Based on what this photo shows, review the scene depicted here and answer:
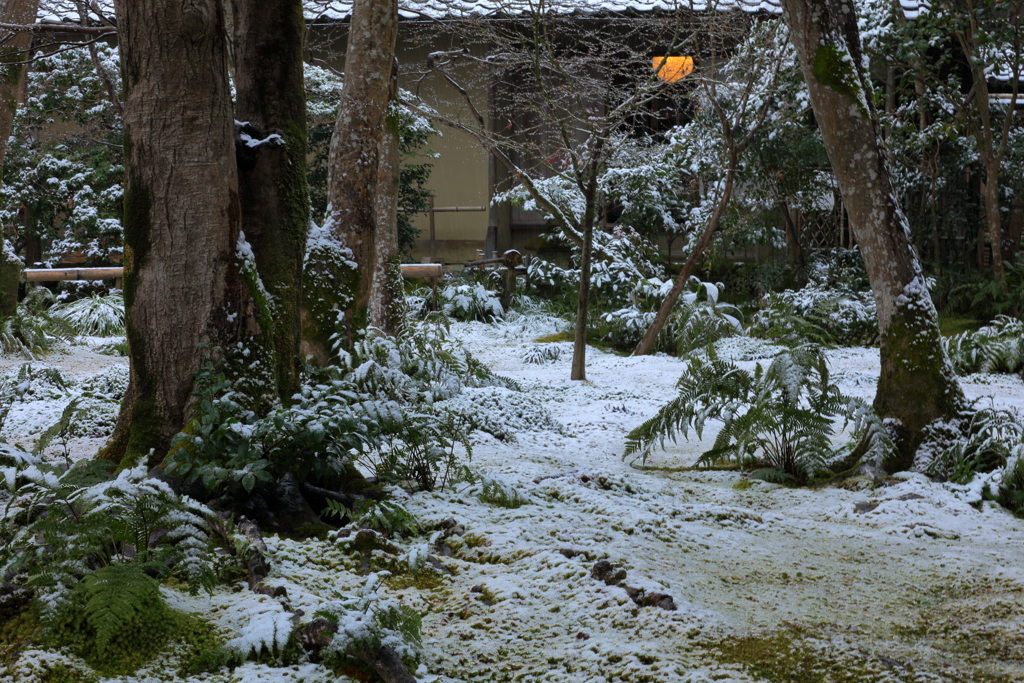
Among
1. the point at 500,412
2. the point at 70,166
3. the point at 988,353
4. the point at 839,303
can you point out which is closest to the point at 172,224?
the point at 500,412

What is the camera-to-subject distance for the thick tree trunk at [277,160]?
3.21 metres

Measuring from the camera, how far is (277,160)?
3.29 m

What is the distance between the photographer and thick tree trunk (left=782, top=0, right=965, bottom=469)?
11.6ft

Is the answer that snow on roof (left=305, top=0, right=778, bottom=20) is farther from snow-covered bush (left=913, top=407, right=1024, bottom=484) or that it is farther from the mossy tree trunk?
snow-covered bush (left=913, top=407, right=1024, bottom=484)

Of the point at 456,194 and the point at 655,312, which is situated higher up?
the point at 456,194

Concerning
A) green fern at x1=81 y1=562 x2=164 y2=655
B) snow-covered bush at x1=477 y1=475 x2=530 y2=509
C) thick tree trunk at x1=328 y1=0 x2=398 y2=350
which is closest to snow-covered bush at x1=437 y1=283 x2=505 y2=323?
thick tree trunk at x1=328 y1=0 x2=398 y2=350

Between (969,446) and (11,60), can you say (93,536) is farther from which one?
(11,60)

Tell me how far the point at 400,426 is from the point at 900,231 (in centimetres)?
241

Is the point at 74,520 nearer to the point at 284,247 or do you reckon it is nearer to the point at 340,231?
the point at 284,247

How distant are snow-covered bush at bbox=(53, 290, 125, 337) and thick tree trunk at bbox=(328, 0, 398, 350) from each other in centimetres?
497

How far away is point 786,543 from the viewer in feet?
8.92

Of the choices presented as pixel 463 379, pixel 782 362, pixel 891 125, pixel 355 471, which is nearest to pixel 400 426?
pixel 355 471

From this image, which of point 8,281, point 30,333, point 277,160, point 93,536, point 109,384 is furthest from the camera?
point 8,281

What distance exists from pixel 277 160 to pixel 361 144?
5.56 ft
